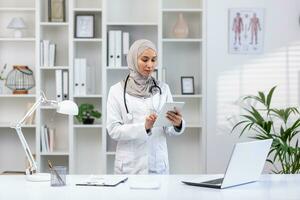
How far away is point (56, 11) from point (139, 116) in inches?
77.2

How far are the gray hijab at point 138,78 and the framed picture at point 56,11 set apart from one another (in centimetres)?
169

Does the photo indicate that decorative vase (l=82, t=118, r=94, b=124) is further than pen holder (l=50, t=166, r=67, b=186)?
Yes

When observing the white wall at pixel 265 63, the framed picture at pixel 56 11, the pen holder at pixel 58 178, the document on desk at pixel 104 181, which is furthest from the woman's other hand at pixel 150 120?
the framed picture at pixel 56 11

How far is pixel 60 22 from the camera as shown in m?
5.09

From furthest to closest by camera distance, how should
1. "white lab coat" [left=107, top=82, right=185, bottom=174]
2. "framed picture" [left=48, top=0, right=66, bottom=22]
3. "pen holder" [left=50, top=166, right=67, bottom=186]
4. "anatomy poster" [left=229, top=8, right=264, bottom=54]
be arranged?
"framed picture" [left=48, top=0, right=66, bottom=22], "anatomy poster" [left=229, top=8, right=264, bottom=54], "white lab coat" [left=107, top=82, right=185, bottom=174], "pen holder" [left=50, top=166, right=67, bottom=186]

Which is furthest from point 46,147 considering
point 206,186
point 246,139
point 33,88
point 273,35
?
point 206,186

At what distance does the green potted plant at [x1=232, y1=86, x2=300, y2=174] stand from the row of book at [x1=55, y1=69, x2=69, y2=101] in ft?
5.09

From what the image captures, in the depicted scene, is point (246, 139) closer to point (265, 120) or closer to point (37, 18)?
point (265, 120)

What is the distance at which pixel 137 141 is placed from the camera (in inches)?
139

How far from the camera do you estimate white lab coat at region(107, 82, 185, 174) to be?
354 cm

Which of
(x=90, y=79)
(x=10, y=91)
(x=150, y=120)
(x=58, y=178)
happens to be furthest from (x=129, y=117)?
(x=10, y=91)

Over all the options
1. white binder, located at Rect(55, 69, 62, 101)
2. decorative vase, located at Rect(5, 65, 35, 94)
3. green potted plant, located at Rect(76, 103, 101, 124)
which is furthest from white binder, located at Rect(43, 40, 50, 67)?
green potted plant, located at Rect(76, 103, 101, 124)

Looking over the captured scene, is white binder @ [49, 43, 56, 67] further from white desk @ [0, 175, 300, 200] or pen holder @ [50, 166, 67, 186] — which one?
pen holder @ [50, 166, 67, 186]

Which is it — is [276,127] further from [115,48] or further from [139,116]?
[139,116]
